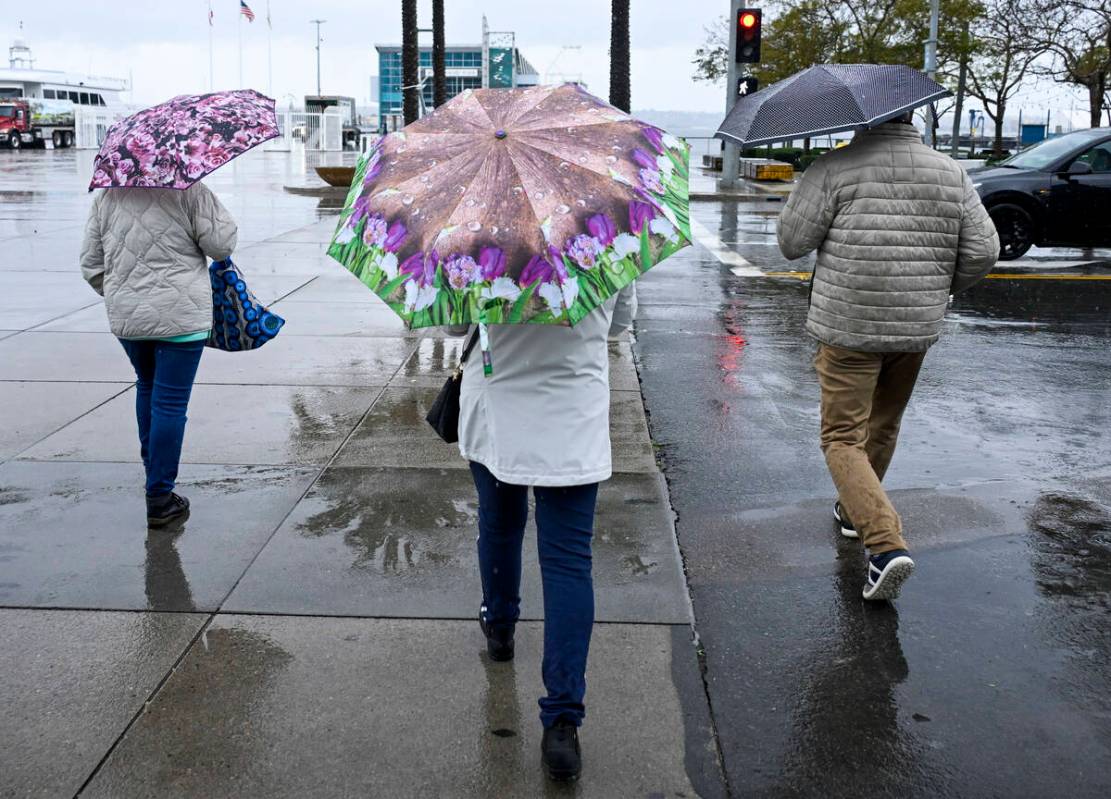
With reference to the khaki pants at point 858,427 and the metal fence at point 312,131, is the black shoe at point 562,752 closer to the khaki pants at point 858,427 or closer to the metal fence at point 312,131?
the khaki pants at point 858,427

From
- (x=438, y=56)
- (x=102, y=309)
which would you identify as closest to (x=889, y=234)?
(x=102, y=309)

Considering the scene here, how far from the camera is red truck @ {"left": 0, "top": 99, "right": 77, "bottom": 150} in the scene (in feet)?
169

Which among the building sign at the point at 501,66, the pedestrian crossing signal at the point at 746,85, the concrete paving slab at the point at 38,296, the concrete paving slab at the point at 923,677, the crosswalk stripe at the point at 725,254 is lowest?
the concrete paving slab at the point at 923,677

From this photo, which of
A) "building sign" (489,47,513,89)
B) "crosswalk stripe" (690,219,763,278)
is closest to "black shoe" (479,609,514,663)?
"crosswalk stripe" (690,219,763,278)

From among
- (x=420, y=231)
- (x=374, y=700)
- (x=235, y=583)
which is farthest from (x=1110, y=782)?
(x=235, y=583)

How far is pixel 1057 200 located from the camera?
1414cm

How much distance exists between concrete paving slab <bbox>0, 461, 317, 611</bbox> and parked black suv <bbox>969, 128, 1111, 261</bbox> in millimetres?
11166

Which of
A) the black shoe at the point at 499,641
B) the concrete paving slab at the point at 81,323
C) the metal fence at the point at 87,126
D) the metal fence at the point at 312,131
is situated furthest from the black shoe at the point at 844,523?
the metal fence at the point at 87,126

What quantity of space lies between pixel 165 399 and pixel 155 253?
0.60 m

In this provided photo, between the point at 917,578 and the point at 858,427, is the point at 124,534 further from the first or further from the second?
the point at 917,578

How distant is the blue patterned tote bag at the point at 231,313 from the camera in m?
5.08

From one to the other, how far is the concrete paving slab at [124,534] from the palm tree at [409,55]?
952 inches

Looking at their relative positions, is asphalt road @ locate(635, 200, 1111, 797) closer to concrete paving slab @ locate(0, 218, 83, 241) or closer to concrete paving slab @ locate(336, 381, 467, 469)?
concrete paving slab @ locate(336, 381, 467, 469)

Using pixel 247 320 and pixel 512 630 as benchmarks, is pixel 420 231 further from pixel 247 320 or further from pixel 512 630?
pixel 247 320
